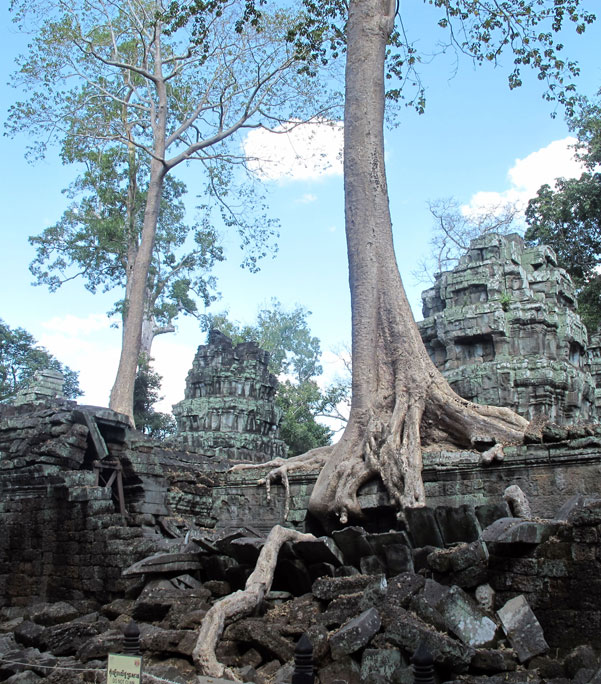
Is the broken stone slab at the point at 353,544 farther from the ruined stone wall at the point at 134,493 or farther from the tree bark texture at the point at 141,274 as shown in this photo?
the tree bark texture at the point at 141,274

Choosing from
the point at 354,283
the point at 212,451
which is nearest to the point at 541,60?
the point at 354,283

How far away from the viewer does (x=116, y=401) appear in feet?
50.2

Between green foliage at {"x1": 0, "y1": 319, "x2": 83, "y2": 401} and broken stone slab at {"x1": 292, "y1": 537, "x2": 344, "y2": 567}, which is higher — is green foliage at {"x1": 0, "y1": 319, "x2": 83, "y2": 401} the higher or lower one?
the higher one

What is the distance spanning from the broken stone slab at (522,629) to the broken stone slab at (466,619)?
0.09 m

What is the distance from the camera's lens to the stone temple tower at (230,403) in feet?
53.5

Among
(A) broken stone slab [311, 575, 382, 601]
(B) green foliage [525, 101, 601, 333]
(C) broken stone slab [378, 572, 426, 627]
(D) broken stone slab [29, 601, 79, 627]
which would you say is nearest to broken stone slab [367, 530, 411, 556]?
(A) broken stone slab [311, 575, 382, 601]

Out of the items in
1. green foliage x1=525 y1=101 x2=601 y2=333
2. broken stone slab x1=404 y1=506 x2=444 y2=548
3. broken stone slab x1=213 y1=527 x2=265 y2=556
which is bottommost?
broken stone slab x1=213 y1=527 x2=265 y2=556

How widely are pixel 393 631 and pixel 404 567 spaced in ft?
3.73

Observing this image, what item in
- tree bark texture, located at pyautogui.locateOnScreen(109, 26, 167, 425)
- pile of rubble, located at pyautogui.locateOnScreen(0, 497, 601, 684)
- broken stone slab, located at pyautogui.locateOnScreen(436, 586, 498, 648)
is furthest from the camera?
tree bark texture, located at pyautogui.locateOnScreen(109, 26, 167, 425)

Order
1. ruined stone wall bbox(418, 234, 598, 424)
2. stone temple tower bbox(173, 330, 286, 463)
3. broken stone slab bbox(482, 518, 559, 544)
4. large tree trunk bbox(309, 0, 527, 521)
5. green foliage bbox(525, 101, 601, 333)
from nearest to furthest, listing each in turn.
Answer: broken stone slab bbox(482, 518, 559, 544) → large tree trunk bbox(309, 0, 527, 521) → ruined stone wall bbox(418, 234, 598, 424) → stone temple tower bbox(173, 330, 286, 463) → green foliage bbox(525, 101, 601, 333)

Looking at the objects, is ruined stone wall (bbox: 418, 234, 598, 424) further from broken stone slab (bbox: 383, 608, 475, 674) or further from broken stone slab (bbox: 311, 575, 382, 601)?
broken stone slab (bbox: 383, 608, 475, 674)

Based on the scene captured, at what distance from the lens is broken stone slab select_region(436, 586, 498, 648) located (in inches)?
161

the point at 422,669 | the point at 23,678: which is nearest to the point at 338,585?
the point at 422,669

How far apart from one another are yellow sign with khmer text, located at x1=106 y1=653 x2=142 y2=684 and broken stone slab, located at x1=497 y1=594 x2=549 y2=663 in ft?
6.72
